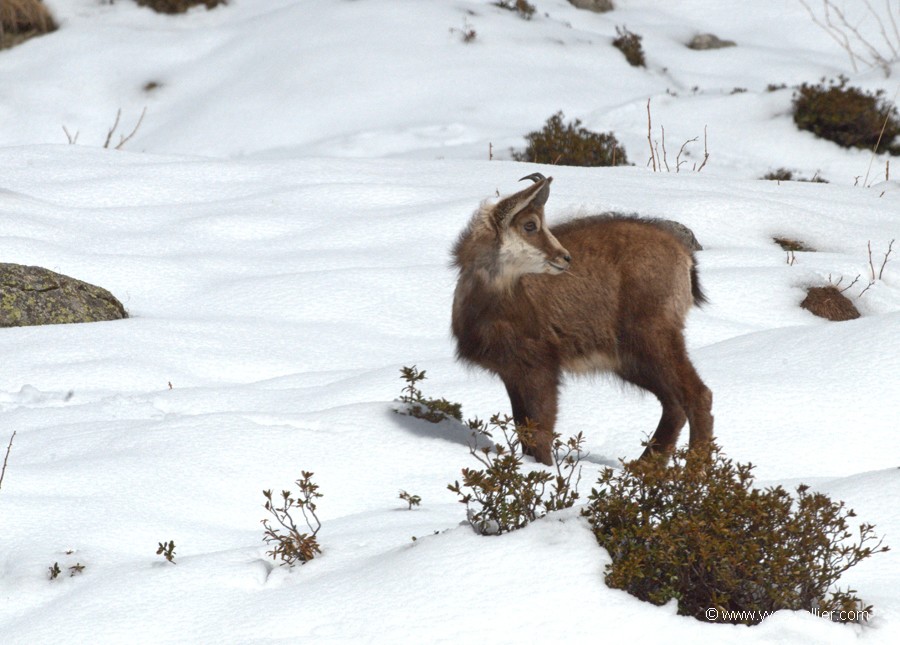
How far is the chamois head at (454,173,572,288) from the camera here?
209 inches

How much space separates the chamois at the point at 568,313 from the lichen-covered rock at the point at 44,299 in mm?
3065

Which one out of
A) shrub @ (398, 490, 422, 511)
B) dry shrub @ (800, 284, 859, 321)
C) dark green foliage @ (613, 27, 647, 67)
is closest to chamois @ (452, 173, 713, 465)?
shrub @ (398, 490, 422, 511)

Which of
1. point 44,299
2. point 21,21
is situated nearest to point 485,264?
point 44,299

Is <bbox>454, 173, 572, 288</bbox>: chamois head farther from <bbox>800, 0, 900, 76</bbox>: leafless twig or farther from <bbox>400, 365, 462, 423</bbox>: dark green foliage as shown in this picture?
<bbox>800, 0, 900, 76</bbox>: leafless twig

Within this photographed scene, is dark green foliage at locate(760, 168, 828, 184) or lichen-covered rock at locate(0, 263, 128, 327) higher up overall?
lichen-covered rock at locate(0, 263, 128, 327)

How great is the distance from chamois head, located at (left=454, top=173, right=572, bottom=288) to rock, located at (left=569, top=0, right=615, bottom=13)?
1480 centimetres

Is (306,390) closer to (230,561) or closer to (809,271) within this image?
(230,561)

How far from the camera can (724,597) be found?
3107 mm

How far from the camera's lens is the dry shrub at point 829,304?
7934mm

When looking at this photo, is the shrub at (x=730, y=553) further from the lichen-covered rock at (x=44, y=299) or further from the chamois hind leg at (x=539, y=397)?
the lichen-covered rock at (x=44, y=299)

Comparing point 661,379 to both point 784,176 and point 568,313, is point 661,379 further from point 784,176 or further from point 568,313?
point 784,176

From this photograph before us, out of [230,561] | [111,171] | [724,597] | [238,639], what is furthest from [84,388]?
[111,171]

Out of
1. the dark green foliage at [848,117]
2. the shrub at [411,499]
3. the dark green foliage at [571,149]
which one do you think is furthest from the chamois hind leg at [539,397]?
the dark green foliage at [848,117]

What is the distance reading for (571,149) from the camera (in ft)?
43.5
